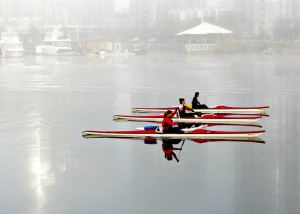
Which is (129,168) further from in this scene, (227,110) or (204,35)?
(204,35)

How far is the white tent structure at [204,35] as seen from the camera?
90.1 metres

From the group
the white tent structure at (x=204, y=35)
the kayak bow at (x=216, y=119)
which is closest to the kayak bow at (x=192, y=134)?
the kayak bow at (x=216, y=119)

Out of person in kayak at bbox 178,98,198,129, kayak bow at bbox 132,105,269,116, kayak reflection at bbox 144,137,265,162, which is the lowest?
kayak reflection at bbox 144,137,265,162

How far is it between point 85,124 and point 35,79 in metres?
21.6

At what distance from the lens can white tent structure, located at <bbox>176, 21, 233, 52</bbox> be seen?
296 feet

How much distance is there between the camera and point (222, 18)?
9488cm

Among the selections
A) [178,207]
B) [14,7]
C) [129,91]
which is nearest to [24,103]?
[129,91]

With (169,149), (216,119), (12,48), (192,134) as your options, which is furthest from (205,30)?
(169,149)

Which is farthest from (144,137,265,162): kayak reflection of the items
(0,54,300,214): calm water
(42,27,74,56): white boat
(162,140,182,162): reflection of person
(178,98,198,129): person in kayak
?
(42,27,74,56): white boat

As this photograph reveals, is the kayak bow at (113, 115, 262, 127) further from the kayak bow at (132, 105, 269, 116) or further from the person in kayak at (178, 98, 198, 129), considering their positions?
the kayak bow at (132, 105, 269, 116)

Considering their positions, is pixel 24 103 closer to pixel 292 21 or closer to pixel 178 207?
pixel 178 207

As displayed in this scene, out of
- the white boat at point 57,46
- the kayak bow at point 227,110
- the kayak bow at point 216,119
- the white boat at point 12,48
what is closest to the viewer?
the kayak bow at point 216,119

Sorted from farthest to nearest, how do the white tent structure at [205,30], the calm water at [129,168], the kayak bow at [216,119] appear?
the white tent structure at [205,30], the kayak bow at [216,119], the calm water at [129,168]

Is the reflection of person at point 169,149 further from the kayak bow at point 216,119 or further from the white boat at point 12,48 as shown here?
the white boat at point 12,48
